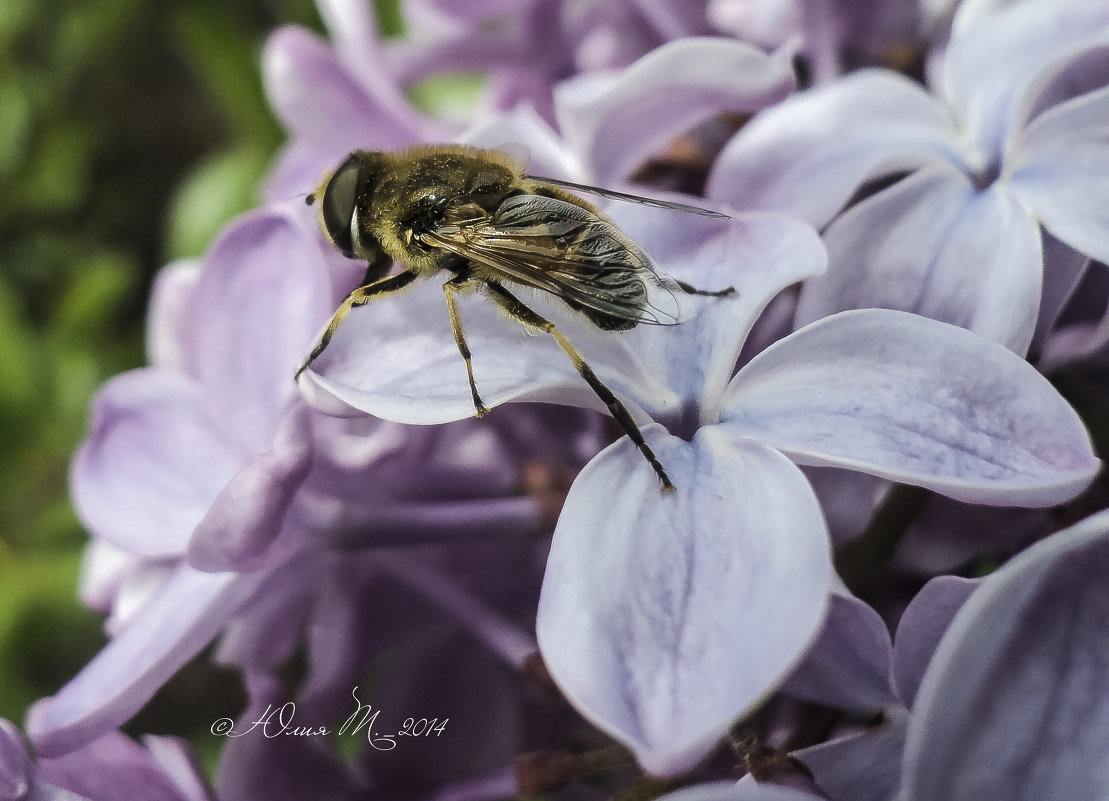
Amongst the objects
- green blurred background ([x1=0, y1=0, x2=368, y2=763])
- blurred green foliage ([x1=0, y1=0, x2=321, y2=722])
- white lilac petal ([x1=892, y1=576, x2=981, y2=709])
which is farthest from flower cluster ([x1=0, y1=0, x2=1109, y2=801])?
blurred green foliage ([x1=0, y1=0, x2=321, y2=722])

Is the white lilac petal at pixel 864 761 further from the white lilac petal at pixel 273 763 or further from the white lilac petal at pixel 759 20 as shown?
the white lilac petal at pixel 759 20

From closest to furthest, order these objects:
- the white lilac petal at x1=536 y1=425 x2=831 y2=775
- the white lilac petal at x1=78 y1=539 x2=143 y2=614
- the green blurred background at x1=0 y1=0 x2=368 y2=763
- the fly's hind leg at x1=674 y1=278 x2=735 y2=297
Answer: the white lilac petal at x1=536 y1=425 x2=831 y2=775 < the fly's hind leg at x1=674 y1=278 x2=735 y2=297 < the white lilac petal at x1=78 y1=539 x2=143 y2=614 < the green blurred background at x1=0 y1=0 x2=368 y2=763

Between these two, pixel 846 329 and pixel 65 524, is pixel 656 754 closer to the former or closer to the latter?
pixel 846 329

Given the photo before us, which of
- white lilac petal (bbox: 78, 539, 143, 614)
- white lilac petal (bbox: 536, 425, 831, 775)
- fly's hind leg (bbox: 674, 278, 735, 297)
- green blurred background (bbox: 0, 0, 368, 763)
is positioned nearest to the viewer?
white lilac petal (bbox: 536, 425, 831, 775)

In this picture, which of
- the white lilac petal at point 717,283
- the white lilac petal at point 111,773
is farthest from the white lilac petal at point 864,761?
the white lilac petal at point 111,773

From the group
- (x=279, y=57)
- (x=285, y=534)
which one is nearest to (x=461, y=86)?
(x=279, y=57)

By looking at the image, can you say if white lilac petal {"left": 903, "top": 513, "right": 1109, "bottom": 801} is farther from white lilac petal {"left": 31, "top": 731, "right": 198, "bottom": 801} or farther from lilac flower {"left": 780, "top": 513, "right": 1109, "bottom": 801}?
white lilac petal {"left": 31, "top": 731, "right": 198, "bottom": 801}

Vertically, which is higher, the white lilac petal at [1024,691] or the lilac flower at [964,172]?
the lilac flower at [964,172]
